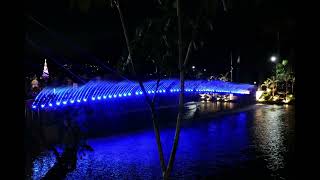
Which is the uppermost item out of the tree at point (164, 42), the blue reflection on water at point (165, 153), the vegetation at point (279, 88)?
the tree at point (164, 42)

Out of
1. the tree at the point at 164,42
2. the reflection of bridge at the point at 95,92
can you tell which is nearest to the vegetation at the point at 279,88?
the reflection of bridge at the point at 95,92

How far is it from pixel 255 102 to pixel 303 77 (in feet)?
131

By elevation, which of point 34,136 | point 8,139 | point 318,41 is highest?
point 318,41

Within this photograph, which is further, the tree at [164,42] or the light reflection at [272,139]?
the light reflection at [272,139]

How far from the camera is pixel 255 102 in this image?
41.4 m

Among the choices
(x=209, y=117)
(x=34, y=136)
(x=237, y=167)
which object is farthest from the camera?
(x=209, y=117)

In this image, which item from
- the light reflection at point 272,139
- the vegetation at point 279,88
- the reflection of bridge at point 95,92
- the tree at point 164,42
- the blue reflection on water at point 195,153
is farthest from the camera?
the vegetation at point 279,88

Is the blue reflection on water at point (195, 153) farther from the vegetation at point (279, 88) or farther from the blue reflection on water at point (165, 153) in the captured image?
the vegetation at point (279, 88)

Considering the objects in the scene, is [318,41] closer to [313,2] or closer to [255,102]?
[313,2]

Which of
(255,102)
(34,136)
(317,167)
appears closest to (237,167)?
(34,136)

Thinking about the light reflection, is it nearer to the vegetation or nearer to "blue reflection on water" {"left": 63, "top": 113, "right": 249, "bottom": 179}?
"blue reflection on water" {"left": 63, "top": 113, "right": 249, "bottom": 179}

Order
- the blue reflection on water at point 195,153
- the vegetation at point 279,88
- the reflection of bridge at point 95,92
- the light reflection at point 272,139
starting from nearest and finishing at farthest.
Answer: the blue reflection on water at point 195,153
the light reflection at point 272,139
the reflection of bridge at point 95,92
the vegetation at point 279,88

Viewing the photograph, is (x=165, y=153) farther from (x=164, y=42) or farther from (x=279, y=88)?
(x=279, y=88)

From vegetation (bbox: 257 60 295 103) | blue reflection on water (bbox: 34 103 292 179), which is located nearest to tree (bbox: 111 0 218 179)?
blue reflection on water (bbox: 34 103 292 179)
